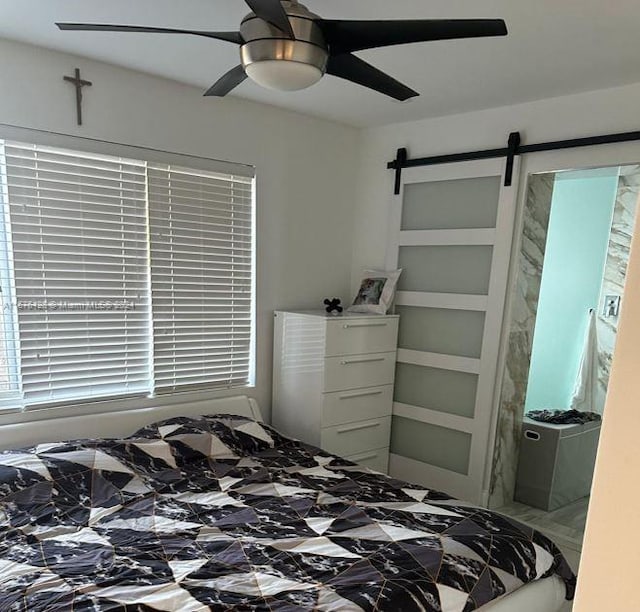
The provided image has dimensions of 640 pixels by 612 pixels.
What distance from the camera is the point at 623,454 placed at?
0.45 meters

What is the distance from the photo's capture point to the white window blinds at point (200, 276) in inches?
106

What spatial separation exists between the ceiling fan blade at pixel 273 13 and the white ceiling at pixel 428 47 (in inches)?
22.6

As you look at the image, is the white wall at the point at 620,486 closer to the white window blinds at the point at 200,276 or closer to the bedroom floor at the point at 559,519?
the white window blinds at the point at 200,276

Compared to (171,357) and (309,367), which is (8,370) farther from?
(309,367)

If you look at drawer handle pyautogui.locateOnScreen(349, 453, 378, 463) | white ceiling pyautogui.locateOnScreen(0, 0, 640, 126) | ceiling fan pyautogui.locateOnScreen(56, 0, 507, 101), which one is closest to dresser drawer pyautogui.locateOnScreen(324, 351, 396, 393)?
drawer handle pyautogui.locateOnScreen(349, 453, 378, 463)

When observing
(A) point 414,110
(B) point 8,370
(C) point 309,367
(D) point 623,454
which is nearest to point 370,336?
(C) point 309,367

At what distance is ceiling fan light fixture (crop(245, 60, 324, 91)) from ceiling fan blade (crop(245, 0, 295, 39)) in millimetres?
88

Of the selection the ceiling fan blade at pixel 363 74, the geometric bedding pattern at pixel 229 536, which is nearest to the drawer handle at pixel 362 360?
the geometric bedding pattern at pixel 229 536

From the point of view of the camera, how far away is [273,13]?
1212 millimetres

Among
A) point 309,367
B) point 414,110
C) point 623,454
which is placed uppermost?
point 414,110

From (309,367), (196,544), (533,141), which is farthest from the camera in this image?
(309,367)

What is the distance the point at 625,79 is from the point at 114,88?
2.47m

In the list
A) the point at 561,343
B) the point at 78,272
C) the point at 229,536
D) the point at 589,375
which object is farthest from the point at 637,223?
the point at 589,375

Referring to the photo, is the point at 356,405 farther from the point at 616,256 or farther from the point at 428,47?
the point at 616,256
